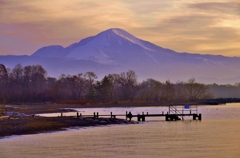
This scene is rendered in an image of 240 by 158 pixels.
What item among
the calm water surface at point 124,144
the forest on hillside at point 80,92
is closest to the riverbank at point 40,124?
the calm water surface at point 124,144

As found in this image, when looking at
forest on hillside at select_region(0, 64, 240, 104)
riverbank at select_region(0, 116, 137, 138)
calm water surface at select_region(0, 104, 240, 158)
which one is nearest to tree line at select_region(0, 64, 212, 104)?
forest on hillside at select_region(0, 64, 240, 104)

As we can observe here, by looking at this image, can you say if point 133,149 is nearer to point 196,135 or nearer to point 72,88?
point 196,135

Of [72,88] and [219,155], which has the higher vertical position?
[72,88]

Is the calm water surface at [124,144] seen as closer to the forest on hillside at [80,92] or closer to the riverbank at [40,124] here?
the riverbank at [40,124]

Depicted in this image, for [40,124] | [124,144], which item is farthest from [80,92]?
[124,144]

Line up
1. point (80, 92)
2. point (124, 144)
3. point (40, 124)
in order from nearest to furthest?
1. point (124, 144)
2. point (40, 124)
3. point (80, 92)

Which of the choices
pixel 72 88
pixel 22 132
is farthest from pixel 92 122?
pixel 72 88

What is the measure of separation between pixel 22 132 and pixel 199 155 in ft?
77.2

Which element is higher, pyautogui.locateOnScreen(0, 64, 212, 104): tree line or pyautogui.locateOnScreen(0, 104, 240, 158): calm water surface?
pyautogui.locateOnScreen(0, 64, 212, 104): tree line

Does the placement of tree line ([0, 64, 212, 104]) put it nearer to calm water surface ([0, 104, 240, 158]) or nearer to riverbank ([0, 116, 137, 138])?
riverbank ([0, 116, 137, 138])

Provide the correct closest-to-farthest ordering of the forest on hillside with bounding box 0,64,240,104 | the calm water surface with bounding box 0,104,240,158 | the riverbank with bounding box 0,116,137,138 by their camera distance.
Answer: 1. the calm water surface with bounding box 0,104,240,158
2. the riverbank with bounding box 0,116,137,138
3. the forest on hillside with bounding box 0,64,240,104

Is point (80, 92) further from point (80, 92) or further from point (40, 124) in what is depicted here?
point (40, 124)

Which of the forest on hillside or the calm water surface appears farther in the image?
the forest on hillside

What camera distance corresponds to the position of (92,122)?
72.6 meters
